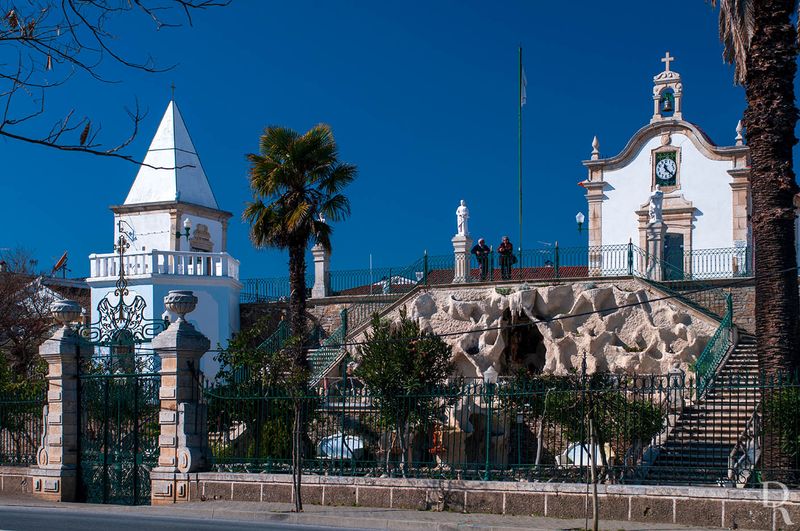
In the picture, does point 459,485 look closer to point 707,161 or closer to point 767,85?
point 767,85

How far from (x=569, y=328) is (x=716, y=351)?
16.2 feet

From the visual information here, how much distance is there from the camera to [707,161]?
36.1m

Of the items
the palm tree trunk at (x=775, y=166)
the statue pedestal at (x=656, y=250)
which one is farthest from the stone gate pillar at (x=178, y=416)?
the statue pedestal at (x=656, y=250)

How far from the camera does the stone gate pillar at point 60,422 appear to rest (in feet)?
58.3

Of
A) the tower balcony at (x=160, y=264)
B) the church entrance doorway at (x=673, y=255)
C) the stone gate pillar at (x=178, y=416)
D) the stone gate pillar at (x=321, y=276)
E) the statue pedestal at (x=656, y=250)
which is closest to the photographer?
the stone gate pillar at (x=178, y=416)

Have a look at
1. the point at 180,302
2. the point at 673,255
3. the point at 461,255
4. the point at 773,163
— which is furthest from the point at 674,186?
the point at 180,302

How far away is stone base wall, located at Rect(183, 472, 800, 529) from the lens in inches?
507

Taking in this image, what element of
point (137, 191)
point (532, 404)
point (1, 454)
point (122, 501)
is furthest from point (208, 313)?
point (532, 404)

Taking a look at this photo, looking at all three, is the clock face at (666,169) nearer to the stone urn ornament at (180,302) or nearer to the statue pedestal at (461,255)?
the statue pedestal at (461,255)

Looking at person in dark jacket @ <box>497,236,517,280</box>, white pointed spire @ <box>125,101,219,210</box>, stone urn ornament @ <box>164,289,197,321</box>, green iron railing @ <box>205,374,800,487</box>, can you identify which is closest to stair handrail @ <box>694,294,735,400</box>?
green iron railing @ <box>205,374,800,487</box>

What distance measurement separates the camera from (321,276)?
3434 centimetres

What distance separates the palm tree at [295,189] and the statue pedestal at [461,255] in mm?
7121

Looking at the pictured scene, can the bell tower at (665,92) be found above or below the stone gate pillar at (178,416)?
above

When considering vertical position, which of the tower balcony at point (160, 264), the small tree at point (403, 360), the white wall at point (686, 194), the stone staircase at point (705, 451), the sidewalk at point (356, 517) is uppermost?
the white wall at point (686, 194)
